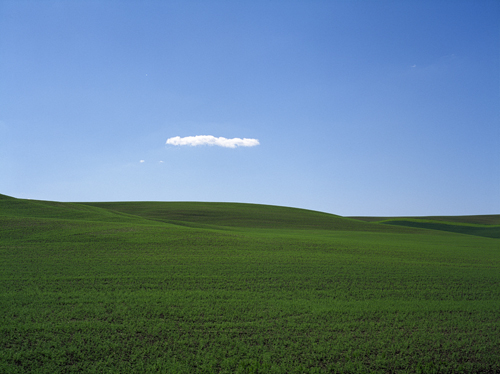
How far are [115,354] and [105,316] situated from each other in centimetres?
163

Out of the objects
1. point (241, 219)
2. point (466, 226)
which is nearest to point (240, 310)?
point (241, 219)

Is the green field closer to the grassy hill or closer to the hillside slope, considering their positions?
the hillside slope

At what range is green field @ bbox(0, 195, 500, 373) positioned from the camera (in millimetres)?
5328

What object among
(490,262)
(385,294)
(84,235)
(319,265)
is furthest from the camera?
(84,235)

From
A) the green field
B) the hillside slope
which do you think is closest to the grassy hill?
the hillside slope

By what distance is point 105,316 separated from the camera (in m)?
6.78

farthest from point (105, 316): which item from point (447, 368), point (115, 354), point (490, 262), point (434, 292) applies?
point (490, 262)

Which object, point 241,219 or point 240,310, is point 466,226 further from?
point 240,310

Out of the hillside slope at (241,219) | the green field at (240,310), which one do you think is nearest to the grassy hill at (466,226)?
the hillside slope at (241,219)

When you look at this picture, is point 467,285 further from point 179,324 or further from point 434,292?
point 179,324

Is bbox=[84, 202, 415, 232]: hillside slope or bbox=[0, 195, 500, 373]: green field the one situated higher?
bbox=[84, 202, 415, 232]: hillside slope

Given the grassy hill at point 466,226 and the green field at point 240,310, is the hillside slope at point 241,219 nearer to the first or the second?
the grassy hill at point 466,226

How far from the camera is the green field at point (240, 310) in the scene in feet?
17.5

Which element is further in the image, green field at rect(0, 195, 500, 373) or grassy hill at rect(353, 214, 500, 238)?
grassy hill at rect(353, 214, 500, 238)
